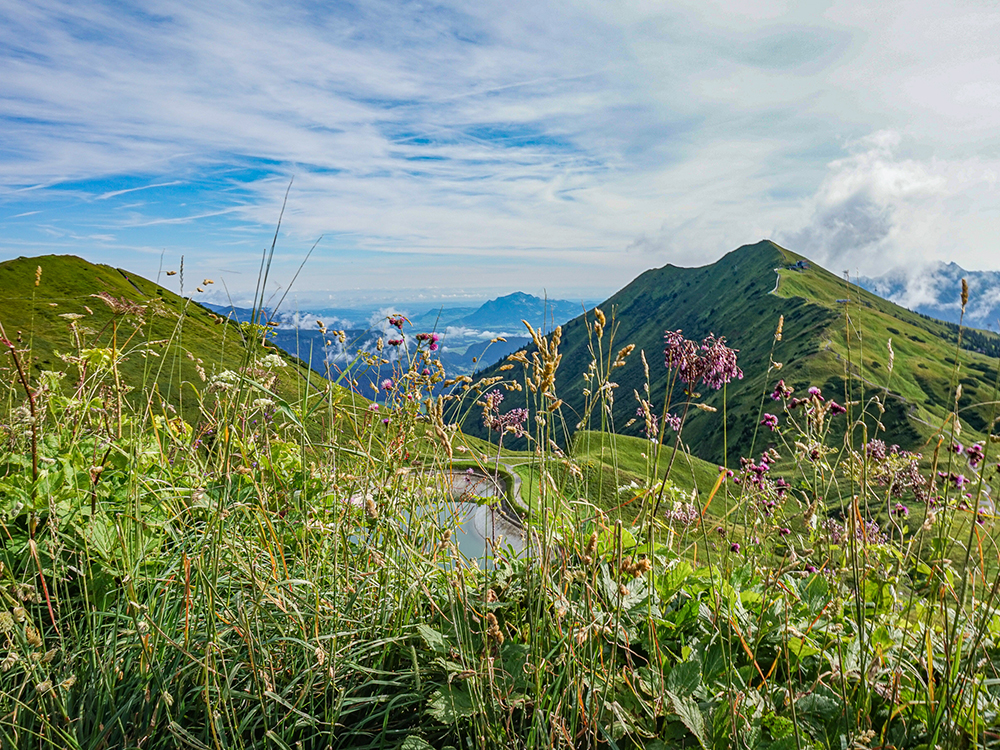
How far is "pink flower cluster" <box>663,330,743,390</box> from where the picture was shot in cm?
326

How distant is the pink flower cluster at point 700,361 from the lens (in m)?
3.26

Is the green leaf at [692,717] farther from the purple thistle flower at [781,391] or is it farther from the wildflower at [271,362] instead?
the purple thistle flower at [781,391]

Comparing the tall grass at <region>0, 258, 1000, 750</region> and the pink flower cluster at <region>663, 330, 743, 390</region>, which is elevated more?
the pink flower cluster at <region>663, 330, 743, 390</region>

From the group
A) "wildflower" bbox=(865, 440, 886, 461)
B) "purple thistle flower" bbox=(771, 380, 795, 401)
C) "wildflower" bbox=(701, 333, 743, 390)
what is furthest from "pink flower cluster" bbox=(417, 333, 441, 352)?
"wildflower" bbox=(865, 440, 886, 461)

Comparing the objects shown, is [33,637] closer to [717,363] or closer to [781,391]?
[717,363]

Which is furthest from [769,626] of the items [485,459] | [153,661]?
[153,661]

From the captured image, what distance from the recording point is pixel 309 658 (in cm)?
266

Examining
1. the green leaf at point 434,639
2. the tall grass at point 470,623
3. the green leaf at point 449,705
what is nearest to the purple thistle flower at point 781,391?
the tall grass at point 470,623

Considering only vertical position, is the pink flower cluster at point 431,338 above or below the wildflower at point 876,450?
above

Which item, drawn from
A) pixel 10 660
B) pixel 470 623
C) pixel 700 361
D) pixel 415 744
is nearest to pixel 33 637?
pixel 10 660

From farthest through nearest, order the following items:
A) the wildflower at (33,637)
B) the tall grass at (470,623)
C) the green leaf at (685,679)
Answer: the green leaf at (685,679) → the tall grass at (470,623) → the wildflower at (33,637)

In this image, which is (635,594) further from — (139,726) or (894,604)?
(139,726)

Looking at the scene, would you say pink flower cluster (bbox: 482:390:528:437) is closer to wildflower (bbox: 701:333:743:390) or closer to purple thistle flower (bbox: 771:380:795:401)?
wildflower (bbox: 701:333:743:390)

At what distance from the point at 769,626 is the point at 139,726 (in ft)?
10.1
